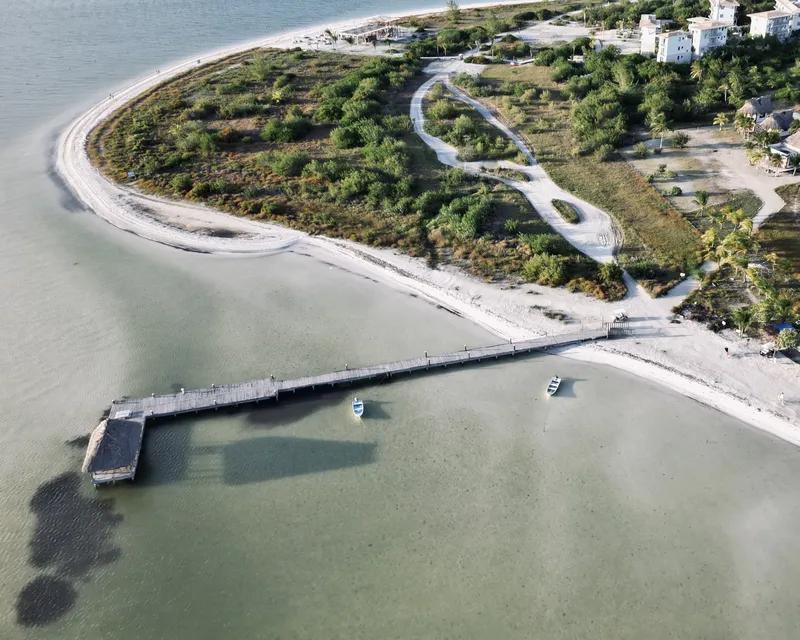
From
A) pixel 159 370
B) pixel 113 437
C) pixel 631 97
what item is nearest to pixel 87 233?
pixel 159 370

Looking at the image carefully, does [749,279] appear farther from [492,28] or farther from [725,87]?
[492,28]

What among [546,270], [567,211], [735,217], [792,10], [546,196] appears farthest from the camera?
[792,10]

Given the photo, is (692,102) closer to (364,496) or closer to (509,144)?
(509,144)

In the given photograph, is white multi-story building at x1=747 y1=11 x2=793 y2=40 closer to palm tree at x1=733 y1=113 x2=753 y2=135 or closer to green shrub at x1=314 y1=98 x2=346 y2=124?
palm tree at x1=733 y1=113 x2=753 y2=135

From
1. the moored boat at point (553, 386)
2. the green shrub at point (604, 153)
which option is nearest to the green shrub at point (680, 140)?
the green shrub at point (604, 153)

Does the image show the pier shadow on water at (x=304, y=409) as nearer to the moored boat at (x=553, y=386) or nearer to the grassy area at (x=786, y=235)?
the moored boat at (x=553, y=386)

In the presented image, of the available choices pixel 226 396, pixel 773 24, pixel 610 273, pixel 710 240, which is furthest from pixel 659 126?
pixel 226 396
